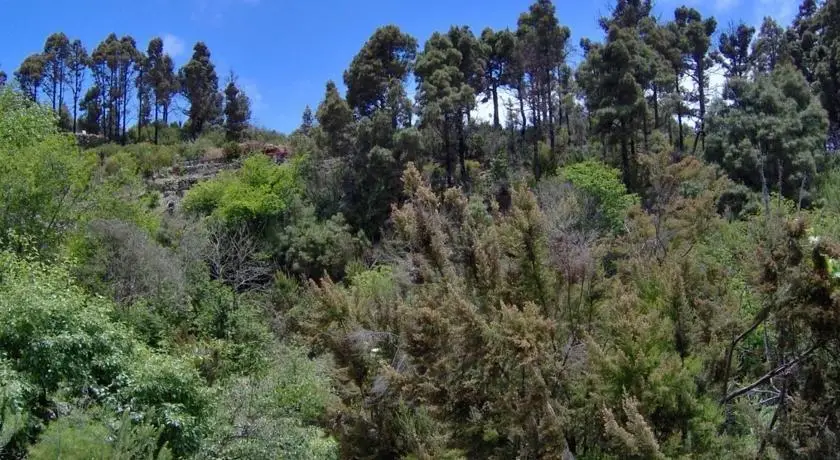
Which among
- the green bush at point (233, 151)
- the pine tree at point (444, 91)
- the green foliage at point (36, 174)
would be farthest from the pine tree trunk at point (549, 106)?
the green foliage at point (36, 174)

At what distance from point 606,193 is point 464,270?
15599 millimetres

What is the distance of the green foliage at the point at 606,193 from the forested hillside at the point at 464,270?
0.10 m

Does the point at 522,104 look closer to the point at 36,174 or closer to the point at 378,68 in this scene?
the point at 378,68

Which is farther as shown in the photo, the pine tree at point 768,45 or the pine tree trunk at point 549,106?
the pine tree at point 768,45

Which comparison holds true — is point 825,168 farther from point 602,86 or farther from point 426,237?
point 426,237

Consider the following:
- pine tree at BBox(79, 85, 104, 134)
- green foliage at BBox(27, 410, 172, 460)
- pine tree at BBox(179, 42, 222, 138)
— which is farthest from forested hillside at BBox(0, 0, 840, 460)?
pine tree at BBox(79, 85, 104, 134)

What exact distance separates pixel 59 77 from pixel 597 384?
60701 millimetres

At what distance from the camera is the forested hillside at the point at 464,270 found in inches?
431

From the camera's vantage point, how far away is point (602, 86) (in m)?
32.8

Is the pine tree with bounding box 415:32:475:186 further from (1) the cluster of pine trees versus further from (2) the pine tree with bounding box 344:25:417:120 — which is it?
(1) the cluster of pine trees

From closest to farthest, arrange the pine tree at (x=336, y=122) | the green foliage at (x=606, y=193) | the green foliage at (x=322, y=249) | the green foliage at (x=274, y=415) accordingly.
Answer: the green foliage at (x=274, y=415), the green foliage at (x=606, y=193), the green foliage at (x=322, y=249), the pine tree at (x=336, y=122)

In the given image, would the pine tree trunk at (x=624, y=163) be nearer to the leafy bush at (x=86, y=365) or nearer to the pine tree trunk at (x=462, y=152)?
the pine tree trunk at (x=462, y=152)

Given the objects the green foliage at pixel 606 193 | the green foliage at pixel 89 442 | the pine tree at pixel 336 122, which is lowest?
the green foliage at pixel 89 442

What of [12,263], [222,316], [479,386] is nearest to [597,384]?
[479,386]
